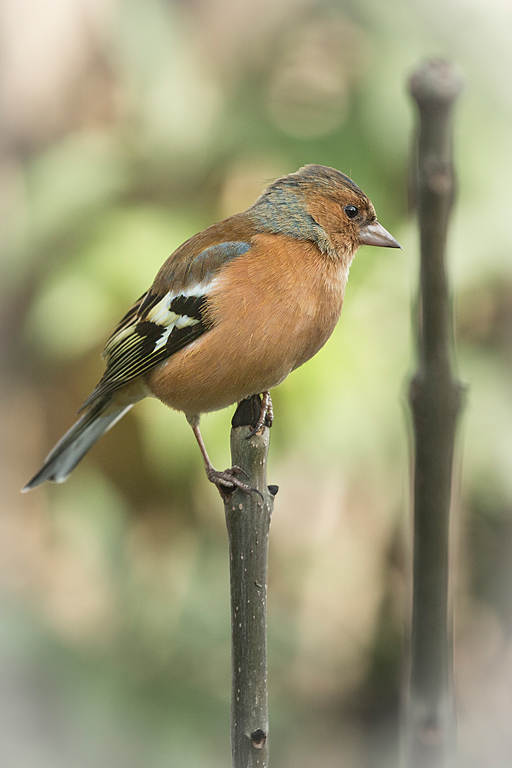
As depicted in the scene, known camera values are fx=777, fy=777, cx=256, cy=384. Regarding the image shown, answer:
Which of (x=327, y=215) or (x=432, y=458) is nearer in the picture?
(x=432, y=458)

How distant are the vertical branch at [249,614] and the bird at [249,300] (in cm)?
17

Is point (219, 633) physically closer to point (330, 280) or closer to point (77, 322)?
point (77, 322)

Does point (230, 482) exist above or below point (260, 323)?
below

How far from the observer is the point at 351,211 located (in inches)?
60.5

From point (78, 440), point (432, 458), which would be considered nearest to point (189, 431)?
point (78, 440)

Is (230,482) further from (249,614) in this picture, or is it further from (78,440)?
(78,440)

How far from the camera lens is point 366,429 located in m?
2.33

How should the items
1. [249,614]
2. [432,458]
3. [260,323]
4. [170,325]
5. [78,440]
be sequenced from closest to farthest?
[432,458] < [249,614] < [260,323] < [170,325] < [78,440]

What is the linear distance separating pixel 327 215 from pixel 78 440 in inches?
30.4

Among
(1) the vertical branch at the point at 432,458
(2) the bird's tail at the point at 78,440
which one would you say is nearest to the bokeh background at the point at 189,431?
(2) the bird's tail at the point at 78,440

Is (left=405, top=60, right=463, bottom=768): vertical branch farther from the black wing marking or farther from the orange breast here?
the black wing marking

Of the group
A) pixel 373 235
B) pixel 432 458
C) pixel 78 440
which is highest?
pixel 373 235

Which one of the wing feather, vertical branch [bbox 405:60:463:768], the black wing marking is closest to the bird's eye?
the wing feather

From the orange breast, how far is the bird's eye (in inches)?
3.8
